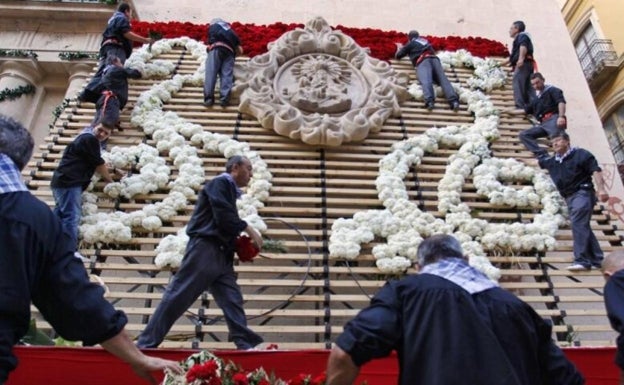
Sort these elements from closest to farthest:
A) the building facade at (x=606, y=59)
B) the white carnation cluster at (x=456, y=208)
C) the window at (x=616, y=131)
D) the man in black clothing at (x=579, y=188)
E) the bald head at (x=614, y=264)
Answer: the bald head at (x=614, y=264) < the white carnation cluster at (x=456, y=208) < the man in black clothing at (x=579, y=188) < the window at (x=616, y=131) < the building facade at (x=606, y=59)

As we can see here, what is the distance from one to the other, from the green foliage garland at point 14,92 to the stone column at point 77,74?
1.87 ft

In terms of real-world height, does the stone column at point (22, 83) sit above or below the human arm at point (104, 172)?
above

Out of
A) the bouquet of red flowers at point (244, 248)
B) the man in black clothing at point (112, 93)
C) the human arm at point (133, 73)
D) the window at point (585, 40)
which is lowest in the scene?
the bouquet of red flowers at point (244, 248)

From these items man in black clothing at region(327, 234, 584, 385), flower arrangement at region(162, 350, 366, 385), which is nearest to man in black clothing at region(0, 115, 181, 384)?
flower arrangement at region(162, 350, 366, 385)

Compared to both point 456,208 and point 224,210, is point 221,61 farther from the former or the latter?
point 224,210

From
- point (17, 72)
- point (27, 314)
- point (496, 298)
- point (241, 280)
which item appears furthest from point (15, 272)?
point (17, 72)

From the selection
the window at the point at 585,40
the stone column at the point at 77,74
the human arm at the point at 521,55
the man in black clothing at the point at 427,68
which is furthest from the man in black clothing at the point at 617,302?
the window at the point at 585,40

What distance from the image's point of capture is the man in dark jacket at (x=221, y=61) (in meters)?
7.58

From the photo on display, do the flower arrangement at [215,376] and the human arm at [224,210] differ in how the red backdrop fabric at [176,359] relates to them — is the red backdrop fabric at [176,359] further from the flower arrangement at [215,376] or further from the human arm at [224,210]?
the human arm at [224,210]

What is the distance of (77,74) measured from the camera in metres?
9.12

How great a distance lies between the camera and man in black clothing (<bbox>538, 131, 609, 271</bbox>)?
590 cm

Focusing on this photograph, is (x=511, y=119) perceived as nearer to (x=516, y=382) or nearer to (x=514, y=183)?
(x=514, y=183)

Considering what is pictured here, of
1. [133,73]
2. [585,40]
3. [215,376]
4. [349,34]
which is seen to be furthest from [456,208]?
[585,40]

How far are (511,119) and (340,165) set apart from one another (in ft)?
9.11
